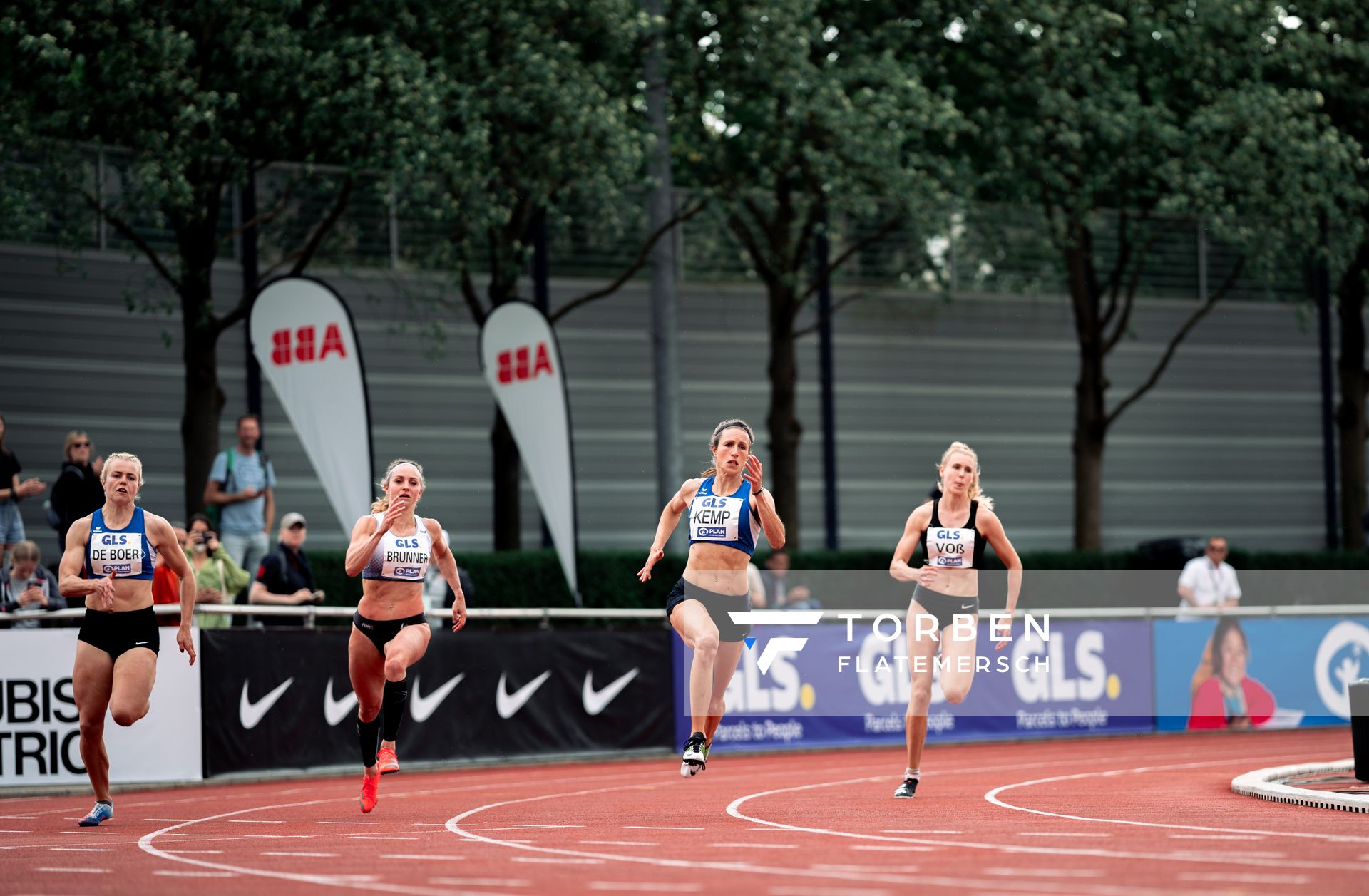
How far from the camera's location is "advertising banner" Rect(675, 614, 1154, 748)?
21.6 meters

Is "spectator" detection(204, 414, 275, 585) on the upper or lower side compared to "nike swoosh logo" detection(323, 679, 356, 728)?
upper

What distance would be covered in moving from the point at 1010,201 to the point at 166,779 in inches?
767

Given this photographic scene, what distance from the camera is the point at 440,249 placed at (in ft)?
87.2

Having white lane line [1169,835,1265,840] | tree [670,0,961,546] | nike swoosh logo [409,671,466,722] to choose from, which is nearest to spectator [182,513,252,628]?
nike swoosh logo [409,671,466,722]

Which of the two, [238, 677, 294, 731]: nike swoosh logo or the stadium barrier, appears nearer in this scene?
the stadium barrier

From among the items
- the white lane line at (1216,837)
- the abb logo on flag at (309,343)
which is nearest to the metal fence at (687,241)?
the abb logo on flag at (309,343)

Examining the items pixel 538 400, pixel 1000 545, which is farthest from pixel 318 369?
pixel 1000 545

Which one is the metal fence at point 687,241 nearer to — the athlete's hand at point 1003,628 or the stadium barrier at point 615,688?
the stadium barrier at point 615,688

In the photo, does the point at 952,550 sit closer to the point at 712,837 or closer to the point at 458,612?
the point at 712,837

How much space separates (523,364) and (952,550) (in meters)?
10.6

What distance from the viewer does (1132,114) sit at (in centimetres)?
3038

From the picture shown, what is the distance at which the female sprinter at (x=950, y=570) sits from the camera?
13.0m

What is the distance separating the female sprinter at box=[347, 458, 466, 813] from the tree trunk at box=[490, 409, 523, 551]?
15.9 metres

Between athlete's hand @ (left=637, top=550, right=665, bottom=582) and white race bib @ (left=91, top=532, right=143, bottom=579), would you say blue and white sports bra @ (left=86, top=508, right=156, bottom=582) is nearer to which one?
white race bib @ (left=91, top=532, right=143, bottom=579)
